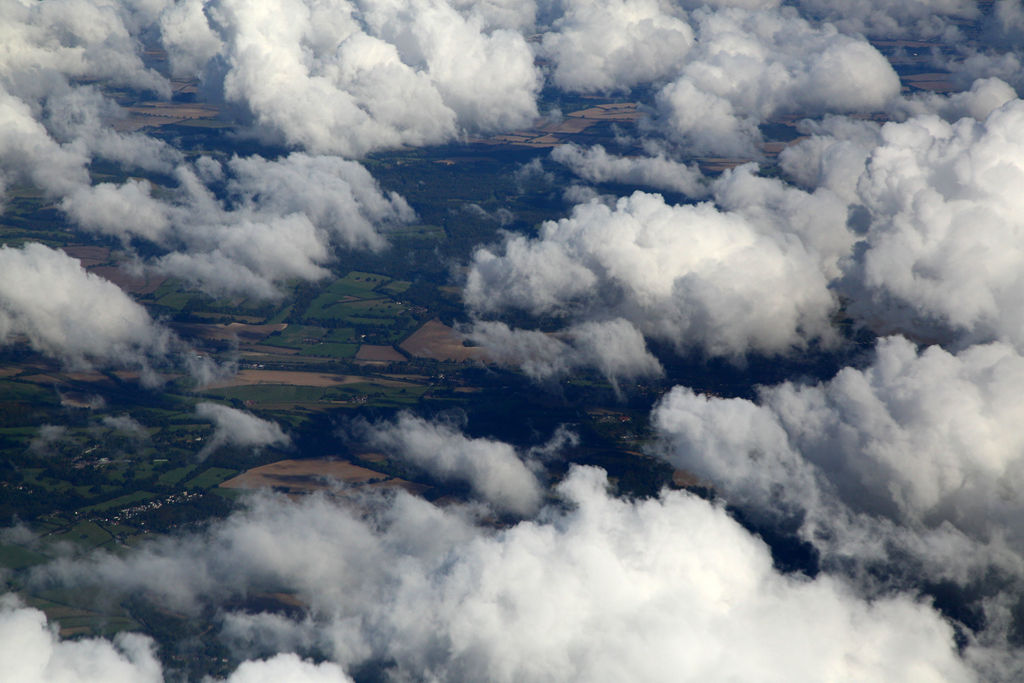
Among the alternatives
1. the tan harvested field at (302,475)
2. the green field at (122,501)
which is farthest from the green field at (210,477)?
Result: the green field at (122,501)

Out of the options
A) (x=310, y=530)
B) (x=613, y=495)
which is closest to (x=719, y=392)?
(x=613, y=495)

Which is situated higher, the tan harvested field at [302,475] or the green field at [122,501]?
the tan harvested field at [302,475]

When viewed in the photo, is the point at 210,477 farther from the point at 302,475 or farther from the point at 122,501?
the point at 302,475

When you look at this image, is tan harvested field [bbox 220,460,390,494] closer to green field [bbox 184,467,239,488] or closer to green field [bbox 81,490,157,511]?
green field [bbox 184,467,239,488]

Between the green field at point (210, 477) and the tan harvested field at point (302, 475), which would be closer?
the tan harvested field at point (302, 475)

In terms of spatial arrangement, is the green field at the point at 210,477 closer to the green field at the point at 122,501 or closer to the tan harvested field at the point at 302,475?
the tan harvested field at the point at 302,475

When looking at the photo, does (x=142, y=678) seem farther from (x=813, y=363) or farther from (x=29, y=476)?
(x=813, y=363)

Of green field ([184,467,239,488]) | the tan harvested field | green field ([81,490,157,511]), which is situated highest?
the tan harvested field

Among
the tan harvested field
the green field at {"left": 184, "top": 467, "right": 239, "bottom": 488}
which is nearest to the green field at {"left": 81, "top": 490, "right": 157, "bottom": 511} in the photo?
the green field at {"left": 184, "top": 467, "right": 239, "bottom": 488}
